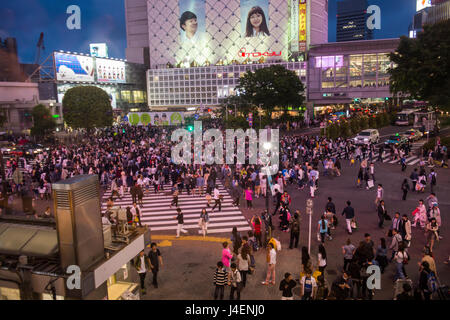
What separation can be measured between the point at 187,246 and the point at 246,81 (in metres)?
47.3

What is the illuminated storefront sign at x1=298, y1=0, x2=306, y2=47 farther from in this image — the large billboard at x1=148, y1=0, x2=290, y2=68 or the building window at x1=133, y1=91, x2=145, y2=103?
the building window at x1=133, y1=91, x2=145, y2=103

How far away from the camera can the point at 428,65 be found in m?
30.0

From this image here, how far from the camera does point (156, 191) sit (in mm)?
21750

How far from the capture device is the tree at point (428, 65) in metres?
30.1

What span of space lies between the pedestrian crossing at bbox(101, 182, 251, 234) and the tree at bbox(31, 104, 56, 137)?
38.9 m

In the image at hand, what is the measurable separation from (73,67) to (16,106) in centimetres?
1524

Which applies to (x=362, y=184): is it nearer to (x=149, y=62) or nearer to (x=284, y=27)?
(x=284, y=27)

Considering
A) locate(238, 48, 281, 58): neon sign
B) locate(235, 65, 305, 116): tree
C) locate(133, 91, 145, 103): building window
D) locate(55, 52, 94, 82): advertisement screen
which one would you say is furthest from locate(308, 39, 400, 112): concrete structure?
locate(55, 52, 94, 82): advertisement screen

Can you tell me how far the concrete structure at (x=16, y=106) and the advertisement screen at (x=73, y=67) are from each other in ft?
23.4

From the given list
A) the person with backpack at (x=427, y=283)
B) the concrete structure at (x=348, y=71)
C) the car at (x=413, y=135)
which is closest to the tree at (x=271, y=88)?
the car at (x=413, y=135)

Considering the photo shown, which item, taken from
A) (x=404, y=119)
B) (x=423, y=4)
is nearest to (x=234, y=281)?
(x=404, y=119)

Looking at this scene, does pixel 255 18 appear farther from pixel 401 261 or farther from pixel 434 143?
pixel 401 261

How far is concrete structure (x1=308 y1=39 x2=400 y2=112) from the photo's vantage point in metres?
74.9
